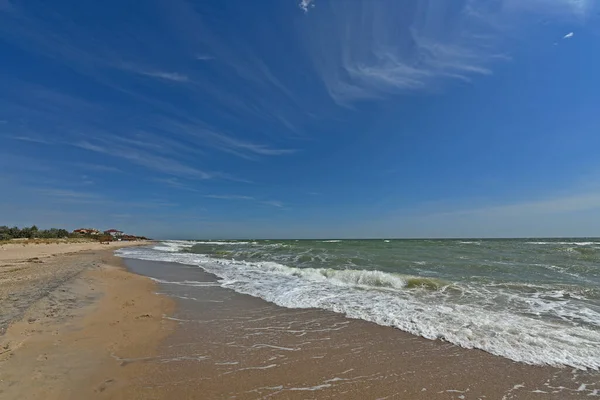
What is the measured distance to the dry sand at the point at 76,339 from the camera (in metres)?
3.84

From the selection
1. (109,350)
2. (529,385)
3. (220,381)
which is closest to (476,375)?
(529,385)

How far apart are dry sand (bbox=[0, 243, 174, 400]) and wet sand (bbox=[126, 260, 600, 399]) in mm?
491

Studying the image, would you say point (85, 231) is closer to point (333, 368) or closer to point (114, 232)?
point (114, 232)

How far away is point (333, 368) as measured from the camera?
457 cm

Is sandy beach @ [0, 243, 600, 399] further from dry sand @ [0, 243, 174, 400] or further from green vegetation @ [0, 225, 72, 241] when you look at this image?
green vegetation @ [0, 225, 72, 241]

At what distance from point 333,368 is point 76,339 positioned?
4.80 metres

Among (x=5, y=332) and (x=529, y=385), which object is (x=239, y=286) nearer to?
(x=5, y=332)

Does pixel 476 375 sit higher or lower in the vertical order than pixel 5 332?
lower

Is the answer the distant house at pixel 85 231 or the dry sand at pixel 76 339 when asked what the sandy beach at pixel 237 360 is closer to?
the dry sand at pixel 76 339

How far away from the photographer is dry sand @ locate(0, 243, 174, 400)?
384 centimetres

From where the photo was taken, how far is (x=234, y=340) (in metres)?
5.72

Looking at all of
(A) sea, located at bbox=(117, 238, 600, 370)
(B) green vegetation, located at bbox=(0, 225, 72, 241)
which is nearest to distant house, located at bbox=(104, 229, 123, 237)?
(B) green vegetation, located at bbox=(0, 225, 72, 241)

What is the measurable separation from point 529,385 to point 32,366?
281 inches

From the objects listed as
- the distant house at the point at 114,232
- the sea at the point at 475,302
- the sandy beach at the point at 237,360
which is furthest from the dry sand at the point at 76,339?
the distant house at the point at 114,232
